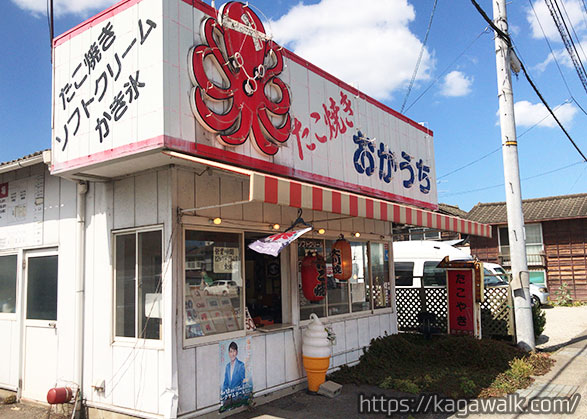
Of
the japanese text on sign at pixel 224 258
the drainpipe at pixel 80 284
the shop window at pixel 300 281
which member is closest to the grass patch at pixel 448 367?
the shop window at pixel 300 281

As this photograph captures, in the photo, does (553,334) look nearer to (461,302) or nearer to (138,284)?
(461,302)

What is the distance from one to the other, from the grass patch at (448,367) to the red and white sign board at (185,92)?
3.57m

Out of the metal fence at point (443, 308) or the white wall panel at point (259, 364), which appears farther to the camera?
the metal fence at point (443, 308)

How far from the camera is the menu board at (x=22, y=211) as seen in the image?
765cm

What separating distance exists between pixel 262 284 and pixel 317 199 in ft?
13.6

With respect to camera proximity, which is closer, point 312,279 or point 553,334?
point 312,279

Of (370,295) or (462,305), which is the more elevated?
(370,295)

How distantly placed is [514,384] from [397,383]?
1.94 metres

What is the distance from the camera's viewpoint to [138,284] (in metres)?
6.17

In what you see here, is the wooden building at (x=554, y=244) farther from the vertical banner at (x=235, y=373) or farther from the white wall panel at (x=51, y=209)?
the white wall panel at (x=51, y=209)

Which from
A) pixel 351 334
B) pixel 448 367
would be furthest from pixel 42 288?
pixel 448 367

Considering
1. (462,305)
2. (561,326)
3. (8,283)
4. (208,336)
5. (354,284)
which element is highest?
(8,283)

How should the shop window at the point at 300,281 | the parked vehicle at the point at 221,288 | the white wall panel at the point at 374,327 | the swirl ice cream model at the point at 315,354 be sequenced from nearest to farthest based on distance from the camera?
the parked vehicle at the point at 221,288
the swirl ice cream model at the point at 315,354
the shop window at the point at 300,281
the white wall panel at the point at 374,327

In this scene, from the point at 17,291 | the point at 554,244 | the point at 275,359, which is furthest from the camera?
the point at 554,244
